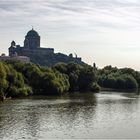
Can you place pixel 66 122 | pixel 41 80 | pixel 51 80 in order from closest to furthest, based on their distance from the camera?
pixel 66 122, pixel 41 80, pixel 51 80

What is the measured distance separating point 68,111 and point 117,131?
18.4 m

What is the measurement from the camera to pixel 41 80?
98375 millimetres

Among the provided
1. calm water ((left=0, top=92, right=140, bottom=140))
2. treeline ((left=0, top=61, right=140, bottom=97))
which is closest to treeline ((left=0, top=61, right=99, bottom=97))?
treeline ((left=0, top=61, right=140, bottom=97))

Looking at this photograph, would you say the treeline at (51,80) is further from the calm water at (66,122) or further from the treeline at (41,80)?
the calm water at (66,122)

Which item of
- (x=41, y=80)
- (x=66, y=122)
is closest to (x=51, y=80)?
(x=41, y=80)

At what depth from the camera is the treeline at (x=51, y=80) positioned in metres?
85.7

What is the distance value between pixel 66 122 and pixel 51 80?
1898 inches

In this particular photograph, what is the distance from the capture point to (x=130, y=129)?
152 feet

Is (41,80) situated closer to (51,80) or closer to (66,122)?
(51,80)

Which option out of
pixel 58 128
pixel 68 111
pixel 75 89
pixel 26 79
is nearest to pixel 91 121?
pixel 58 128

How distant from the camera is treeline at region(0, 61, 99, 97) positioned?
280 feet

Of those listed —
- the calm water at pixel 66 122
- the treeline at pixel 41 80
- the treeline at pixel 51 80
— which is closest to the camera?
the calm water at pixel 66 122

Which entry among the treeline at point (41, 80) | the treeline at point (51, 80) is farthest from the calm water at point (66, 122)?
the treeline at point (51, 80)

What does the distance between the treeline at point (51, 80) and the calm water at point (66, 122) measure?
17238mm
